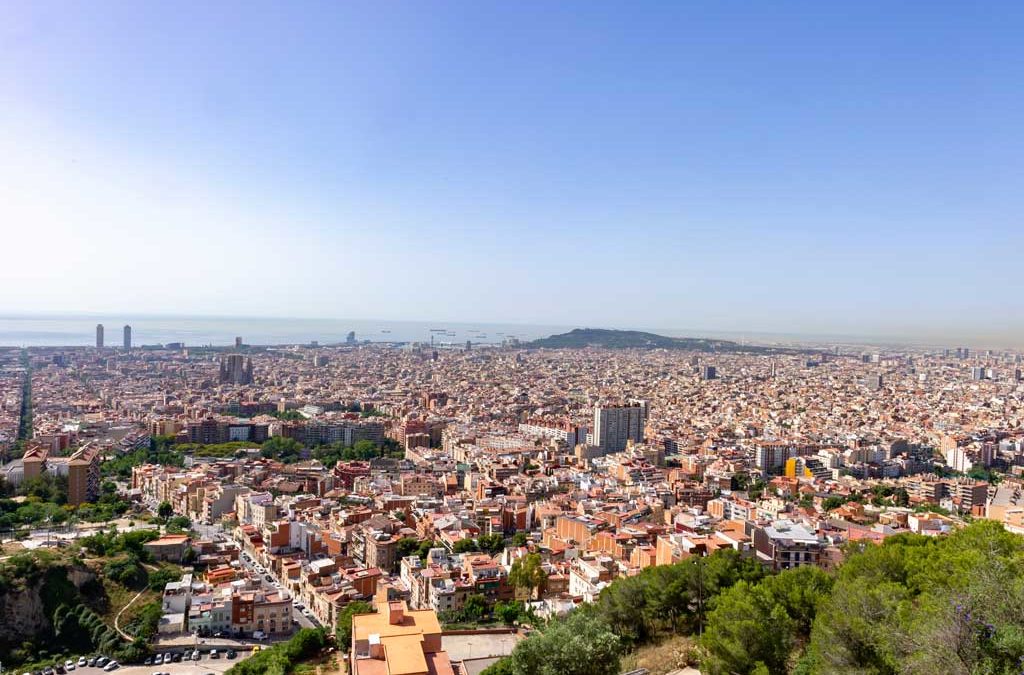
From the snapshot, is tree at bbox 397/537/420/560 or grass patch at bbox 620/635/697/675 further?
tree at bbox 397/537/420/560

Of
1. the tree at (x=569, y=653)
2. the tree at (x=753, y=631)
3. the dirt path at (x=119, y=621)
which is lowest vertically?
the dirt path at (x=119, y=621)

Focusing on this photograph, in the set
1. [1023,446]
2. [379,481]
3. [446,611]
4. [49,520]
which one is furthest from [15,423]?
[1023,446]

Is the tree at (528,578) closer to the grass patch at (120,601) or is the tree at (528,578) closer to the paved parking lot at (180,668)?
the paved parking lot at (180,668)

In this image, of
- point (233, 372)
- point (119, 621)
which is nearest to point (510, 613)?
point (119, 621)

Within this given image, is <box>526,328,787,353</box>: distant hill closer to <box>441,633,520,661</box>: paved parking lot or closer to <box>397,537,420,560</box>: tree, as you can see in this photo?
<box>397,537,420,560</box>: tree

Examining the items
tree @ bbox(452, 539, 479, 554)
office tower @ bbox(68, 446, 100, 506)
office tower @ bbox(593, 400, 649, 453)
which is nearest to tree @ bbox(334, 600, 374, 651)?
tree @ bbox(452, 539, 479, 554)

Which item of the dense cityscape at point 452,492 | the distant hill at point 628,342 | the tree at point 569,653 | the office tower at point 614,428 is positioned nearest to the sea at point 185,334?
the distant hill at point 628,342

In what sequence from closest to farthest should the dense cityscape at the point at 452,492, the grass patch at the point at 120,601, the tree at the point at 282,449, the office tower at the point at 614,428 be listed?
the dense cityscape at the point at 452,492 < the grass patch at the point at 120,601 < the tree at the point at 282,449 < the office tower at the point at 614,428
